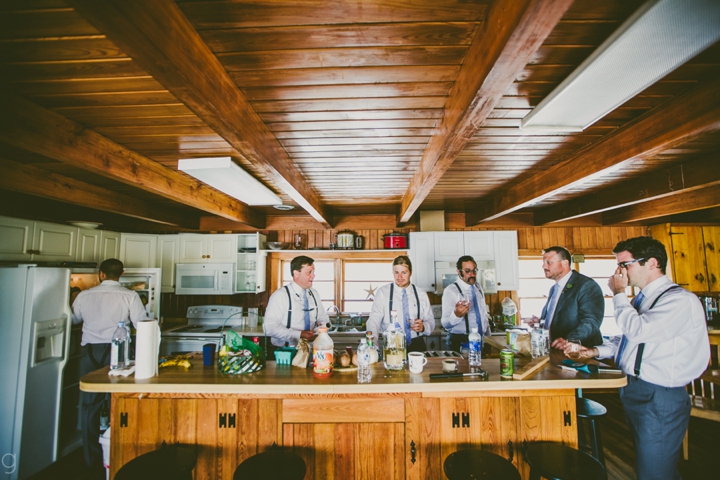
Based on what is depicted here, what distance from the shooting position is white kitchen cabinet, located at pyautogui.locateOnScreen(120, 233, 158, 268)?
17.2ft

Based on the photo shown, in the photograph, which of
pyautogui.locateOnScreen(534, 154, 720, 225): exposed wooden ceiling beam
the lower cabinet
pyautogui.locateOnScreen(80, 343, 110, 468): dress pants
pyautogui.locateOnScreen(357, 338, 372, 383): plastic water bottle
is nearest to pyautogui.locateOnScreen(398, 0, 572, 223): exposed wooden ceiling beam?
pyautogui.locateOnScreen(357, 338, 372, 383): plastic water bottle

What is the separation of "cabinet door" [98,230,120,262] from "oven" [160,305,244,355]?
1377 mm

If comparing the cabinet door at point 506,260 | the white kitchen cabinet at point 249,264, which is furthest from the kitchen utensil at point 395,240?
the white kitchen cabinet at point 249,264

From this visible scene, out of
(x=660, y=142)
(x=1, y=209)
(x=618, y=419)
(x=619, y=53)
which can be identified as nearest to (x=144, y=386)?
(x=619, y=53)

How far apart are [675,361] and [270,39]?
10.0 feet

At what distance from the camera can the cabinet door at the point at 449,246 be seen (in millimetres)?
5410

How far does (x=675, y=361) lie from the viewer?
2205 mm

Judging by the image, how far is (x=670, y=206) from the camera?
4445 millimetres

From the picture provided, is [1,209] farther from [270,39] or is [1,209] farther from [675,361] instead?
[675,361]

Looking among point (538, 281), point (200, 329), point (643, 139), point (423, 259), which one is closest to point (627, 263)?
point (643, 139)

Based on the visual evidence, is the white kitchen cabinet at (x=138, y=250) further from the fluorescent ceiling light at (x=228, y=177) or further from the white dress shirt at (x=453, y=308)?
the white dress shirt at (x=453, y=308)

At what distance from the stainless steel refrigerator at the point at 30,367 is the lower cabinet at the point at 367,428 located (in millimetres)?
1903

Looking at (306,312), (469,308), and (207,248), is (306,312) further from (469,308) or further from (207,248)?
(207,248)

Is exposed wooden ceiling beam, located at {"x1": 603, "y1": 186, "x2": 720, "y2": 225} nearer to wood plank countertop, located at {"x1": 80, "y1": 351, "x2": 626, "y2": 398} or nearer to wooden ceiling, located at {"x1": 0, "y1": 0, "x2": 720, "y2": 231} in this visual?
wooden ceiling, located at {"x1": 0, "y1": 0, "x2": 720, "y2": 231}
